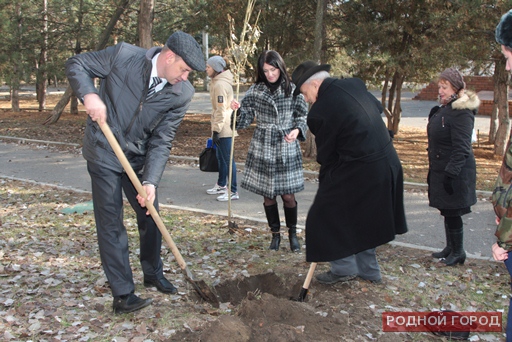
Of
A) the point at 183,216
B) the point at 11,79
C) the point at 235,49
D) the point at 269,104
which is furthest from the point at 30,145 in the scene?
the point at 269,104

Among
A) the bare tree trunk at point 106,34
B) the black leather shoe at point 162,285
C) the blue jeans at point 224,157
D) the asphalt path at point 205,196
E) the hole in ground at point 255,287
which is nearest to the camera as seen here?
the black leather shoe at point 162,285

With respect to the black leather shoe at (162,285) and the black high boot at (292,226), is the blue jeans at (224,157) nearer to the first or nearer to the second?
the black high boot at (292,226)

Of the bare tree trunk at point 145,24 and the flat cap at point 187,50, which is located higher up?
the bare tree trunk at point 145,24

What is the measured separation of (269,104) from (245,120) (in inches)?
17.7

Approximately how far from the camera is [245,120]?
5957mm

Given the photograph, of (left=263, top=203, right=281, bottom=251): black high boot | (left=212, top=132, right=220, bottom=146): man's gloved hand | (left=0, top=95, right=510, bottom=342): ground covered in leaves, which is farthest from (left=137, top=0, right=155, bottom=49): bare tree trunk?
(left=263, top=203, right=281, bottom=251): black high boot

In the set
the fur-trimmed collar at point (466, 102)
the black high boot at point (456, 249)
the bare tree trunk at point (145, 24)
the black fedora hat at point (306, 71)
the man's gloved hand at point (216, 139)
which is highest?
the bare tree trunk at point (145, 24)

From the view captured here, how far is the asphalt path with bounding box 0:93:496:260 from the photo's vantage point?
21.7 feet

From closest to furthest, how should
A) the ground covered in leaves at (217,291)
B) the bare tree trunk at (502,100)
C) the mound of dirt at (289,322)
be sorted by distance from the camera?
1. the mound of dirt at (289,322)
2. the ground covered in leaves at (217,291)
3. the bare tree trunk at (502,100)

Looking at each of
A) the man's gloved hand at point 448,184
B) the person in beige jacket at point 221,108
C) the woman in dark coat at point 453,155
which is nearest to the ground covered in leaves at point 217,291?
the woman in dark coat at point 453,155

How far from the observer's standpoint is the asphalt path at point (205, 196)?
6.61 meters

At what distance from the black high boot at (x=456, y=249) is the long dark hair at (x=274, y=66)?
231 cm

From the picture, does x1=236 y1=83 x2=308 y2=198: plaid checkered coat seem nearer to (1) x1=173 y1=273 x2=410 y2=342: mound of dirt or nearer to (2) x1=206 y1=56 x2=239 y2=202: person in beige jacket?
(1) x1=173 y1=273 x2=410 y2=342: mound of dirt

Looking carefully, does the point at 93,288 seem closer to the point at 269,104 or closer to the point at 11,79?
the point at 269,104
